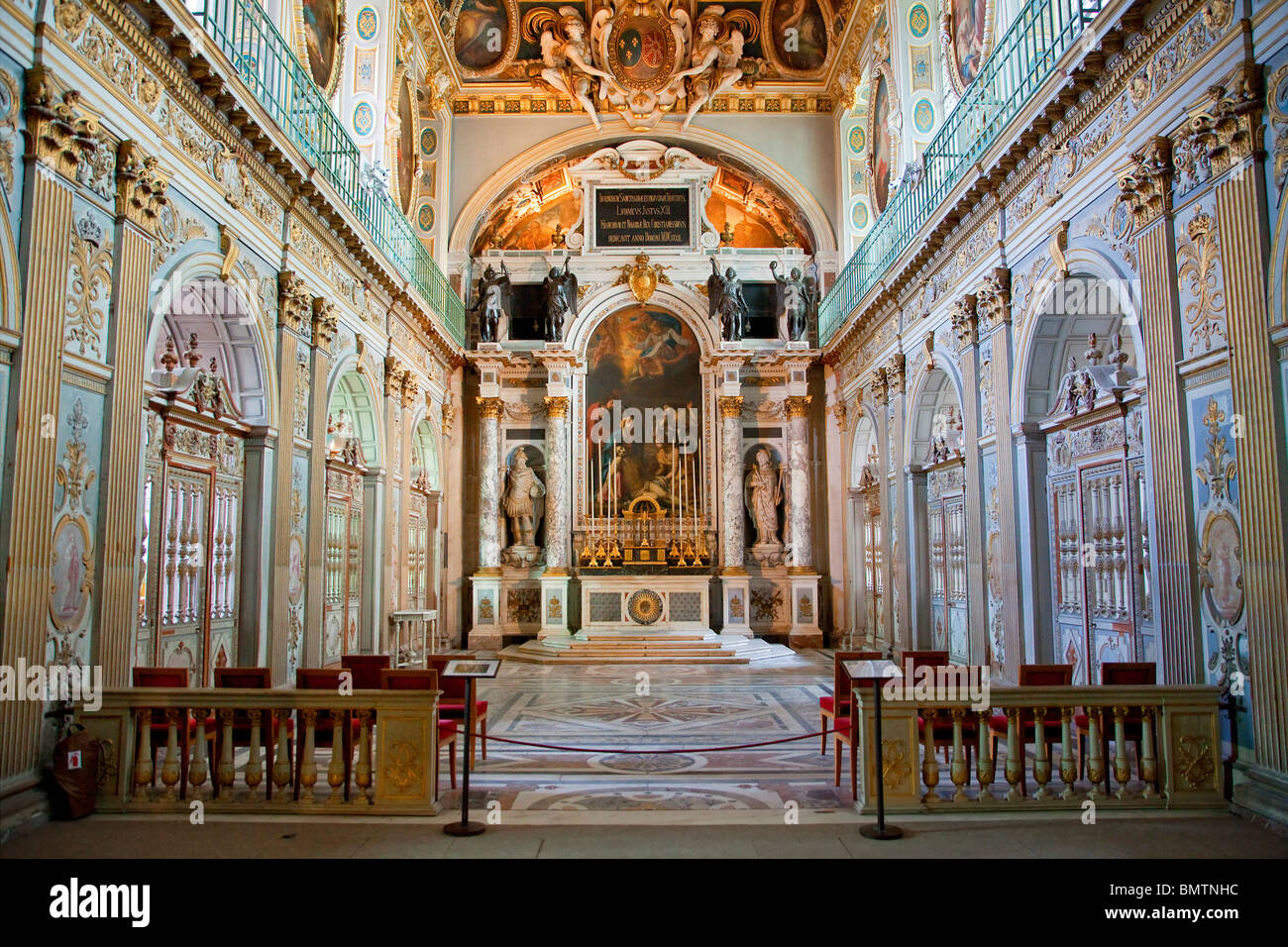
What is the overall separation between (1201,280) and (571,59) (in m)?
15.3

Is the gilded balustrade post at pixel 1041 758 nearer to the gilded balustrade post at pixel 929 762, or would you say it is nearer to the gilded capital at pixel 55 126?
the gilded balustrade post at pixel 929 762

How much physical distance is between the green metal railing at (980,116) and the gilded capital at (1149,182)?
4.89 feet

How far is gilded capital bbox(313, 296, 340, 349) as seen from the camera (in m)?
11.2

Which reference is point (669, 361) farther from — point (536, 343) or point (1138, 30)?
point (1138, 30)

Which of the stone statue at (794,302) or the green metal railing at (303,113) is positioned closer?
the green metal railing at (303,113)

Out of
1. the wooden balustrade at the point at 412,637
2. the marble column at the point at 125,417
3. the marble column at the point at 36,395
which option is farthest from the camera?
the wooden balustrade at the point at 412,637

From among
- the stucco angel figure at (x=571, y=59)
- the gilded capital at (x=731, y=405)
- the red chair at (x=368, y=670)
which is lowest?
the red chair at (x=368, y=670)

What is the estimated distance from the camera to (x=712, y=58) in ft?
61.9

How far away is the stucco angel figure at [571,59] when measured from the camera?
18594 millimetres

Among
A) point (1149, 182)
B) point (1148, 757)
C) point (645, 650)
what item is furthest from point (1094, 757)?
point (645, 650)

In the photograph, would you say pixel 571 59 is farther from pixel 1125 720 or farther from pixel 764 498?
pixel 1125 720

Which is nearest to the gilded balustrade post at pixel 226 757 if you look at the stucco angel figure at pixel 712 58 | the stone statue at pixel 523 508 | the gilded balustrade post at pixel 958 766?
the gilded balustrade post at pixel 958 766

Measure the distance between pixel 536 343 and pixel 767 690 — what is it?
31.5ft

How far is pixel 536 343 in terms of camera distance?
752 inches
